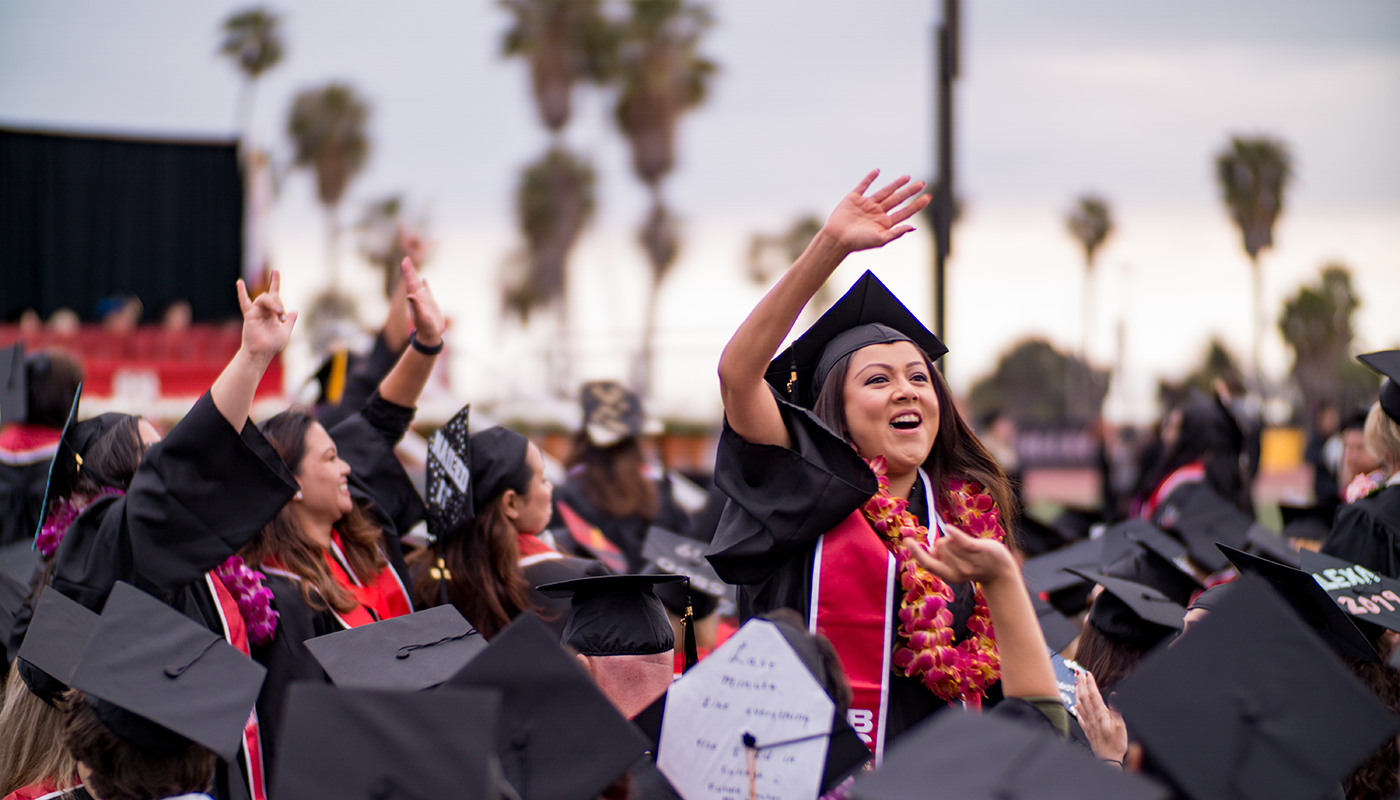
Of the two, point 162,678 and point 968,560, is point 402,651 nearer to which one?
point 162,678

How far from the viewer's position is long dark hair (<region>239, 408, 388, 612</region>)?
300cm

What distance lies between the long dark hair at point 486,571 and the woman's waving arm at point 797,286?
156 cm

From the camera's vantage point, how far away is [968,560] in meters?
1.81

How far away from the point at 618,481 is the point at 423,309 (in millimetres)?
2043

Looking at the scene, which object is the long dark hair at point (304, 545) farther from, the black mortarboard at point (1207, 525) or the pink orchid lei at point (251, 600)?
the black mortarboard at point (1207, 525)

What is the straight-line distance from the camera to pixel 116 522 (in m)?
2.37

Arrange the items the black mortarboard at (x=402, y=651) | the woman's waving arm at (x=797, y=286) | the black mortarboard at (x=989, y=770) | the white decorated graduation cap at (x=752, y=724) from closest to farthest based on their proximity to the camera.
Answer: the black mortarboard at (x=989, y=770) < the white decorated graduation cap at (x=752, y=724) < the woman's waving arm at (x=797, y=286) < the black mortarboard at (x=402, y=651)

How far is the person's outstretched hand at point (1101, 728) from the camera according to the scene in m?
2.32

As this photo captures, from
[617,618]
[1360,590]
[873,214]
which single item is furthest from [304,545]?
[1360,590]

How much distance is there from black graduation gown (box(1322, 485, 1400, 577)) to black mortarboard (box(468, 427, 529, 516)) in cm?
267

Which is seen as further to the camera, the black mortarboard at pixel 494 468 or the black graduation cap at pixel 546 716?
the black mortarboard at pixel 494 468

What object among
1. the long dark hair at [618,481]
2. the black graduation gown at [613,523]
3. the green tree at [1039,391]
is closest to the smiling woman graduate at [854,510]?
the black graduation gown at [613,523]

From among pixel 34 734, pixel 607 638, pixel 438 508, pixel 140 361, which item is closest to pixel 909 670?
pixel 607 638

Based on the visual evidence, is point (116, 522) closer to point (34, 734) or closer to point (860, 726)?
point (34, 734)
